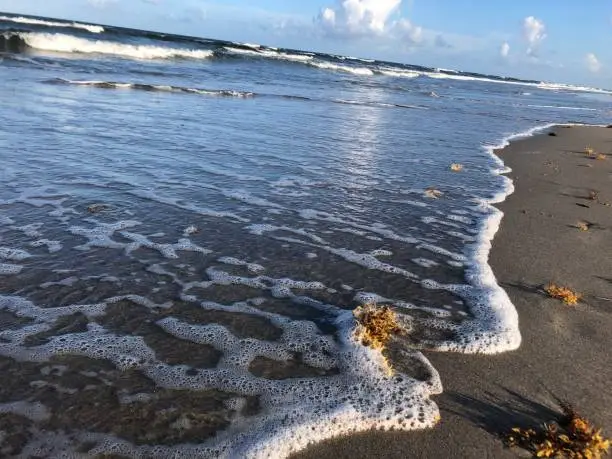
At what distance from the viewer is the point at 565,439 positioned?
9.09ft

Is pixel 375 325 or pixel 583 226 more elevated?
pixel 375 325

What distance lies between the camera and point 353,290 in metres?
4.54

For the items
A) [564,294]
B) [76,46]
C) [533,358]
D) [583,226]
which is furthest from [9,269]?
[76,46]

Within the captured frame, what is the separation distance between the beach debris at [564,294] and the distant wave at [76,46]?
32521mm

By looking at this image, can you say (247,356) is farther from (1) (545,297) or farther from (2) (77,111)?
(2) (77,111)

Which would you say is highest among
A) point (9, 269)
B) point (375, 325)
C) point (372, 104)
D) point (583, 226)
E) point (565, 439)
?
point (565, 439)

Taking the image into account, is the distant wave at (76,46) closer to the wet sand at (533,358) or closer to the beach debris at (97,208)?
the beach debris at (97,208)

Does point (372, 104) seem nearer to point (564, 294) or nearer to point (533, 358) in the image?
point (564, 294)

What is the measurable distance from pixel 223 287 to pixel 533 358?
257 cm

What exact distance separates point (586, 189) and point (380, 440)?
7.44 m

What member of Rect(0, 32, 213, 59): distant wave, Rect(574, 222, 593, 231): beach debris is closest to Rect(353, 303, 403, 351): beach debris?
Rect(574, 222, 593, 231): beach debris

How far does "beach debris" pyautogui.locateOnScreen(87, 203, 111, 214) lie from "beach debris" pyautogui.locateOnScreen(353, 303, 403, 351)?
3.61 metres

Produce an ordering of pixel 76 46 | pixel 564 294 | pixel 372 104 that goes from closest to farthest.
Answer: pixel 564 294
pixel 372 104
pixel 76 46

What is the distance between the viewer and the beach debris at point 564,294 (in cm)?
447
